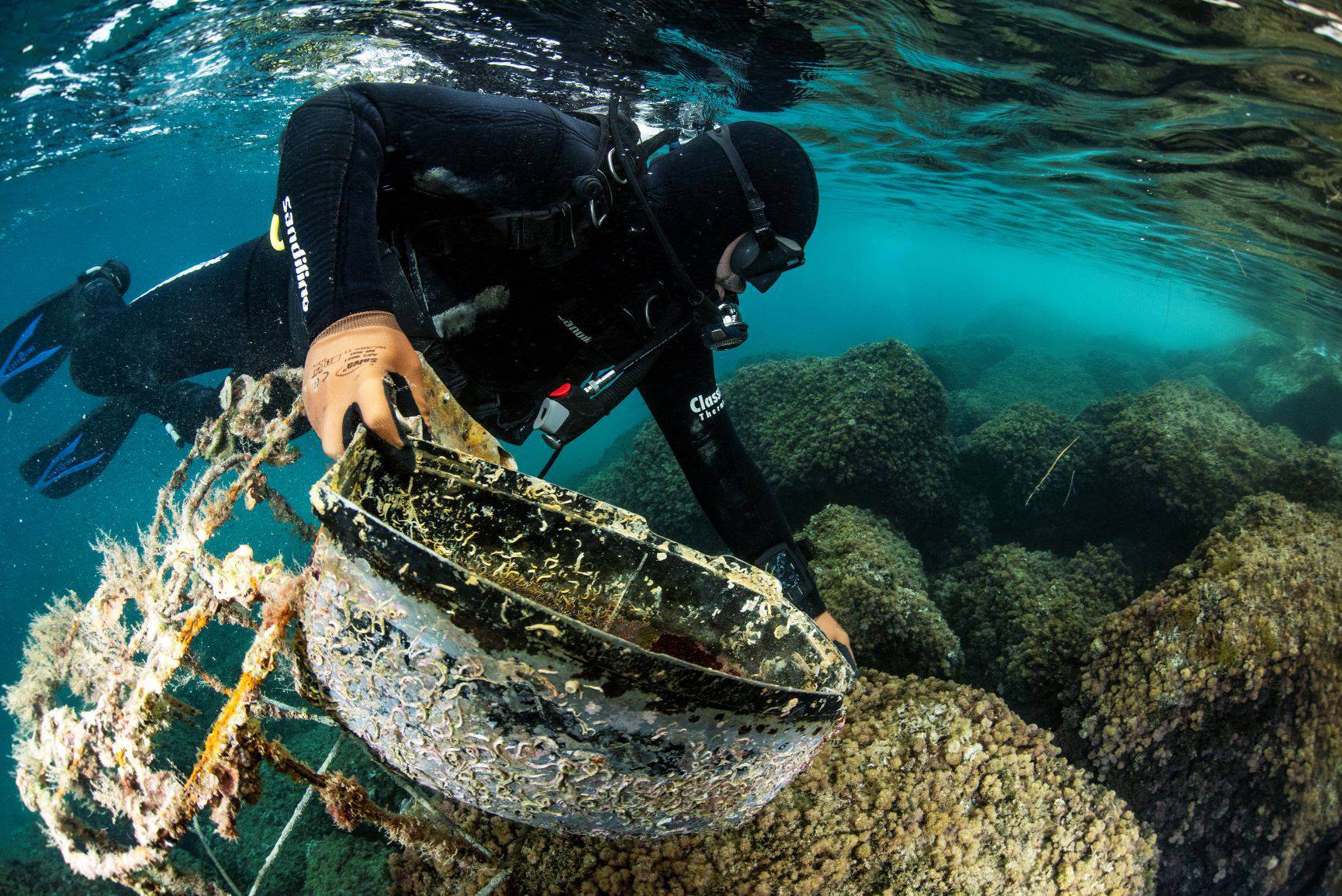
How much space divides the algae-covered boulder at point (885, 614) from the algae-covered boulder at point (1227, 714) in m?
0.95

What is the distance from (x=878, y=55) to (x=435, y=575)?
9.87 meters

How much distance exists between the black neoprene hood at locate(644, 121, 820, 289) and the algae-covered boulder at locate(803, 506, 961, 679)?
9.01 feet

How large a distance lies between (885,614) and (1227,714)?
2108 mm

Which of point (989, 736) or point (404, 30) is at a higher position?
point (404, 30)

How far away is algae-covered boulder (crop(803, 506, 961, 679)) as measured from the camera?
162 inches

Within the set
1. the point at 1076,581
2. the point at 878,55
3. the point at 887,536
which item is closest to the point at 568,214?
the point at 887,536

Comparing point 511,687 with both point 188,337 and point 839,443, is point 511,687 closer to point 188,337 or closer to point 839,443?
point 188,337

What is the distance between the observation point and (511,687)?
983 millimetres

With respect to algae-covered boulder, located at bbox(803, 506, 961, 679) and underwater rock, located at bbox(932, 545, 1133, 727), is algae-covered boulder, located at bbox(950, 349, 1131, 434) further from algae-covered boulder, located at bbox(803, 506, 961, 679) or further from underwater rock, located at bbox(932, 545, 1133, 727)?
algae-covered boulder, located at bbox(803, 506, 961, 679)

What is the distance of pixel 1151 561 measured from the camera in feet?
23.1

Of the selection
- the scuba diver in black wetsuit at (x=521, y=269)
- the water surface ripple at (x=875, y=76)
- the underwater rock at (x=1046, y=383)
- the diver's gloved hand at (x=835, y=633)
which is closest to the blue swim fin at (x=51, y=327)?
the scuba diver in black wetsuit at (x=521, y=269)

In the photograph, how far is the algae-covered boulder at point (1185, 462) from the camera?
6.93 metres

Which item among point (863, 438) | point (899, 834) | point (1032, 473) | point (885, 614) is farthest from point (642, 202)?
point (1032, 473)

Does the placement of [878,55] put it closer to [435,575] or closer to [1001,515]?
[1001,515]
